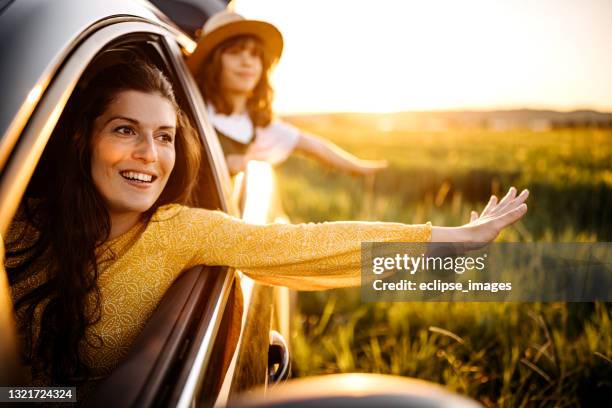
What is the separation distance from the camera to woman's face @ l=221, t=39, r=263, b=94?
11.4ft

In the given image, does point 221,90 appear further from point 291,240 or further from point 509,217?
point 509,217

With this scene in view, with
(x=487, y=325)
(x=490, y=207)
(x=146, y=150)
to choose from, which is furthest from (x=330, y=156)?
(x=146, y=150)

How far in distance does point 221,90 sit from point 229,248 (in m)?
2.06

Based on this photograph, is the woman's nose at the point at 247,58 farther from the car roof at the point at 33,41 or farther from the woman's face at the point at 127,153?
the car roof at the point at 33,41

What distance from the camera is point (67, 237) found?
1.58 meters

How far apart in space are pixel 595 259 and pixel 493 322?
88 cm

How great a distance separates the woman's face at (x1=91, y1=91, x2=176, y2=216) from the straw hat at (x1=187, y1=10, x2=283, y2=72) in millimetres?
1486

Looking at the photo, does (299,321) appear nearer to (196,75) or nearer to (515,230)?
(196,75)

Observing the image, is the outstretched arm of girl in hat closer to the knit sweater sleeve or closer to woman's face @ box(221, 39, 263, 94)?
woman's face @ box(221, 39, 263, 94)

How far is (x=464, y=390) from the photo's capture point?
114 inches

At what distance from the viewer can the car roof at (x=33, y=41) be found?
1.01 m

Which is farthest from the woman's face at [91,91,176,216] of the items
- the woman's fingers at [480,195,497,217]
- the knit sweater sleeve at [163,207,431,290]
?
the woman's fingers at [480,195,497,217]

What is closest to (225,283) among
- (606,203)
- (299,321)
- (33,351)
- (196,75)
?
(33,351)

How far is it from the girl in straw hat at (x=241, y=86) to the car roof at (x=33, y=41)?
6.13 feet
